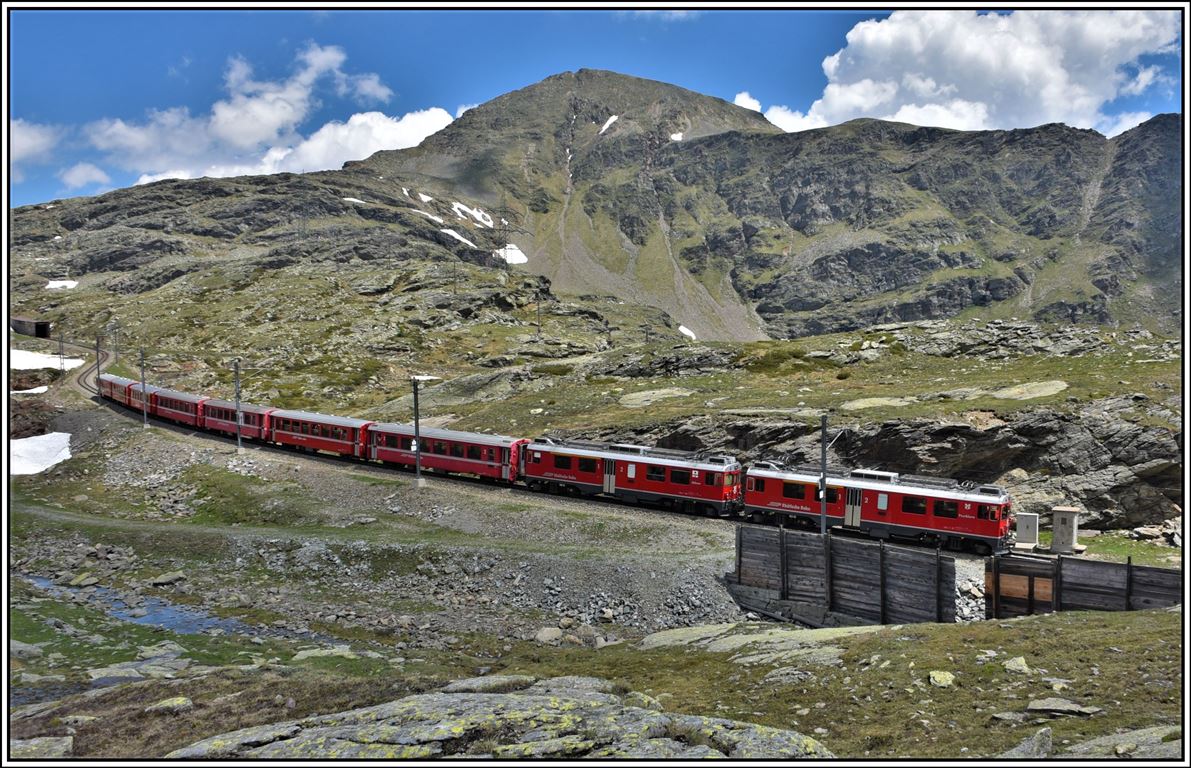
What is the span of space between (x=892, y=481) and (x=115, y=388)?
84711 millimetres

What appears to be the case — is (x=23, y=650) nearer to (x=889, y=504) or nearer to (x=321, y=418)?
(x=321, y=418)

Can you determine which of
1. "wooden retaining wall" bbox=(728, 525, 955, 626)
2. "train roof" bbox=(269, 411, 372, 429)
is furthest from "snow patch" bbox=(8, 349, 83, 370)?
"wooden retaining wall" bbox=(728, 525, 955, 626)

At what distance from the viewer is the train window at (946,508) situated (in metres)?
36.0

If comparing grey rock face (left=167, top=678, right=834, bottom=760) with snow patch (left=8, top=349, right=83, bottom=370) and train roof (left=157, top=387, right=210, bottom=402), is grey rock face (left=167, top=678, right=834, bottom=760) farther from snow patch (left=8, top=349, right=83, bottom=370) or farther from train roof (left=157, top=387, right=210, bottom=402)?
snow patch (left=8, top=349, right=83, bottom=370)

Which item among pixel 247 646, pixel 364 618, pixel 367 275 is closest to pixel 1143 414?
pixel 364 618

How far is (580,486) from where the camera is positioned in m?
46.1

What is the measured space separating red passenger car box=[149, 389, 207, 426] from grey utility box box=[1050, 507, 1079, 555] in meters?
69.2

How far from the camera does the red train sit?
36.5 m

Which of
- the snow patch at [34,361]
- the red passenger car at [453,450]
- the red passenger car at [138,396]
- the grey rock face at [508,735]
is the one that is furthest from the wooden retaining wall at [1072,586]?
the snow patch at [34,361]

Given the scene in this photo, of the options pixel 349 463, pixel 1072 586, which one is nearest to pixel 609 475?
pixel 349 463

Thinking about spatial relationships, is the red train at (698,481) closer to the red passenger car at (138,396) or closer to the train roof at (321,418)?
the train roof at (321,418)

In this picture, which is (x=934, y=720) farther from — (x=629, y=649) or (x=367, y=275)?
(x=367, y=275)

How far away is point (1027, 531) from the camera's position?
121ft

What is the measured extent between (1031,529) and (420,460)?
→ 124 feet
